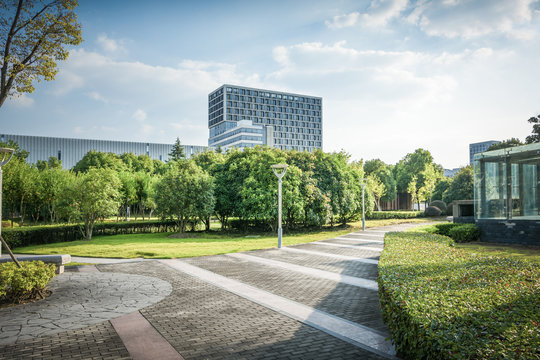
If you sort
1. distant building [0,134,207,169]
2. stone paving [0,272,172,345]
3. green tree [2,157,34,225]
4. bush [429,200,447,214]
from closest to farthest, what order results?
stone paving [0,272,172,345] < green tree [2,157,34,225] < bush [429,200,447,214] < distant building [0,134,207,169]

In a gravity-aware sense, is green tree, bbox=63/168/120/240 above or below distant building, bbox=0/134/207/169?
below

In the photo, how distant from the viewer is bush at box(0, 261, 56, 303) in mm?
7512

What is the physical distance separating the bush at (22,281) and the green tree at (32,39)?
14.6 ft

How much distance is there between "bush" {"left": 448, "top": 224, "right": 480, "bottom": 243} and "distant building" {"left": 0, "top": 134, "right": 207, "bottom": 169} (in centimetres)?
8025

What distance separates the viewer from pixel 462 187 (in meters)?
42.5

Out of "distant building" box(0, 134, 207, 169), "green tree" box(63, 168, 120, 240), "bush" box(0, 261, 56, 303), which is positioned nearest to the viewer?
"bush" box(0, 261, 56, 303)

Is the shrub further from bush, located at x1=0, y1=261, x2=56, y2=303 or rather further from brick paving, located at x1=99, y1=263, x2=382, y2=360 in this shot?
bush, located at x1=0, y1=261, x2=56, y2=303

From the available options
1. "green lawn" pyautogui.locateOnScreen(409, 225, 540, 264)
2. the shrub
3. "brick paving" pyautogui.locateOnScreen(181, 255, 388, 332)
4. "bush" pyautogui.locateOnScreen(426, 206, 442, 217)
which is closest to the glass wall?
the shrub

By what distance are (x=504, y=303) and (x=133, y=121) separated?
1512 inches

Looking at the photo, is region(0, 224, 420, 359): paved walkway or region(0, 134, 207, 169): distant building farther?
region(0, 134, 207, 169): distant building

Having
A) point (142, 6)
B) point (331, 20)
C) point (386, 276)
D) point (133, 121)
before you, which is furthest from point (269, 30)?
point (133, 121)

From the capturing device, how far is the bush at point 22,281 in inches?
296

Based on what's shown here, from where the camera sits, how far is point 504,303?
450 cm

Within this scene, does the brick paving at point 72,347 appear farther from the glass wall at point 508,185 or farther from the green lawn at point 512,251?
the glass wall at point 508,185
